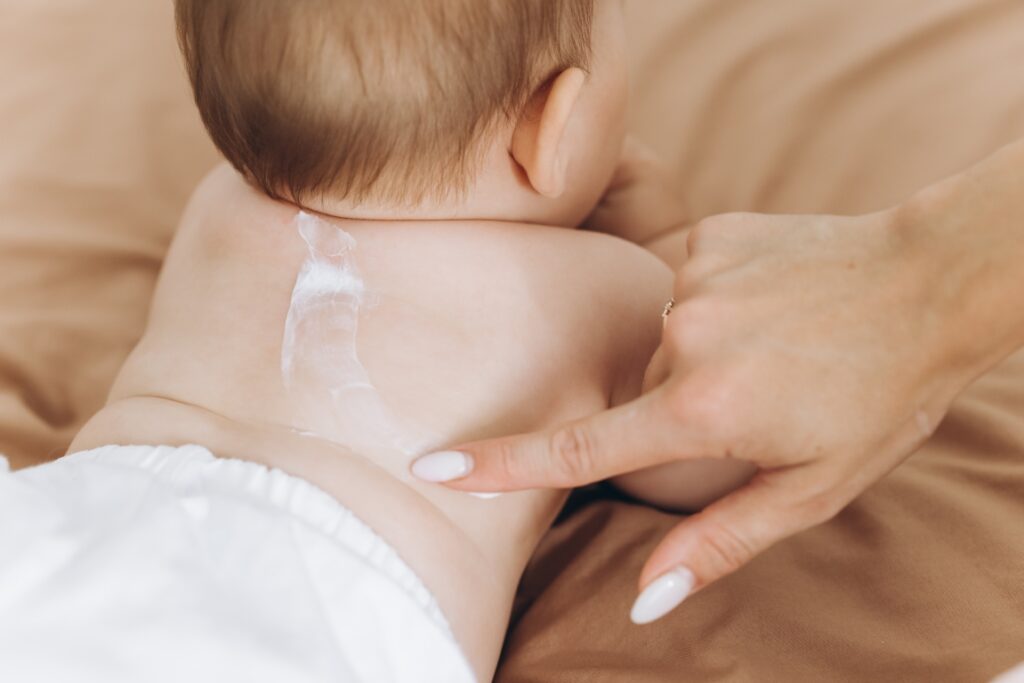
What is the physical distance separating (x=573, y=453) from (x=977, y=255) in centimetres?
35

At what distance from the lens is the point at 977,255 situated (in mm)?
734

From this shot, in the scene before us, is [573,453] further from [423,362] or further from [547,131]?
[547,131]

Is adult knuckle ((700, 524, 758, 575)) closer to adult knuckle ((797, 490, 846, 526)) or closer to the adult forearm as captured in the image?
adult knuckle ((797, 490, 846, 526))

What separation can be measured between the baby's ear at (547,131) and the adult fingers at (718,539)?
35cm

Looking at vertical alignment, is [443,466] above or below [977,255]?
below

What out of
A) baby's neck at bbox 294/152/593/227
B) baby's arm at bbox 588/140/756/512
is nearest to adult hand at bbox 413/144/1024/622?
baby's neck at bbox 294/152/593/227

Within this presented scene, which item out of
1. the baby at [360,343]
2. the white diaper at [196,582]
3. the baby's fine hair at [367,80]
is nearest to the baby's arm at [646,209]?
the baby at [360,343]

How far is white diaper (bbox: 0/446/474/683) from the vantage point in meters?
0.65

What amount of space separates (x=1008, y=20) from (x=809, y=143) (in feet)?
1.05

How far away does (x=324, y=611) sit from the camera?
0.71 m

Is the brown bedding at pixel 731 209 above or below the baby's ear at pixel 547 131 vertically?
below

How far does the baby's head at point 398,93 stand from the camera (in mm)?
752

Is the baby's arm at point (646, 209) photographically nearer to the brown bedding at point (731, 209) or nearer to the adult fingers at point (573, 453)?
the brown bedding at point (731, 209)

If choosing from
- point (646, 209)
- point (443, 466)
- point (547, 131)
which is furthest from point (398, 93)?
point (646, 209)
